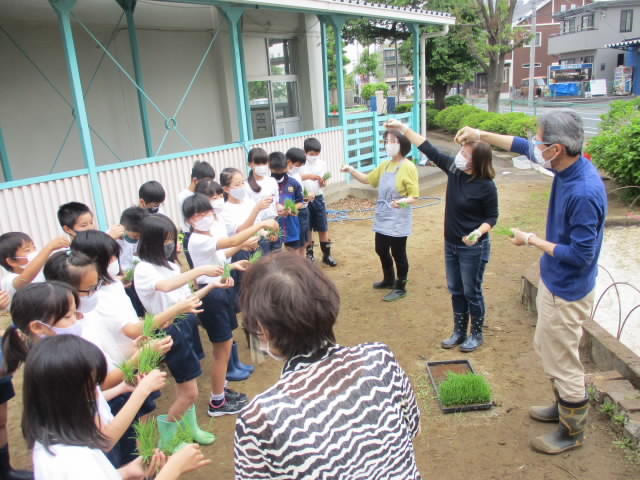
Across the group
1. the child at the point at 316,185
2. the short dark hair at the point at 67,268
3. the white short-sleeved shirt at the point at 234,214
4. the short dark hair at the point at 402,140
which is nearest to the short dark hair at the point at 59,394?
the short dark hair at the point at 67,268

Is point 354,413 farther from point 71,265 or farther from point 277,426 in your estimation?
point 71,265

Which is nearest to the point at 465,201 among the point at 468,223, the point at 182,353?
the point at 468,223

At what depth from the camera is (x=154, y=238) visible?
278cm

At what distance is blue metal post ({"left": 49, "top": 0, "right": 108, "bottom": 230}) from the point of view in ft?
19.0

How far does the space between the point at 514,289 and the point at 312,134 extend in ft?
18.0

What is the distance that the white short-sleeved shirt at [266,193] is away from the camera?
4.85 m

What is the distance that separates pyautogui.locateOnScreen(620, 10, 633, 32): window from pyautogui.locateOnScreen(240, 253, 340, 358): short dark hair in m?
47.9

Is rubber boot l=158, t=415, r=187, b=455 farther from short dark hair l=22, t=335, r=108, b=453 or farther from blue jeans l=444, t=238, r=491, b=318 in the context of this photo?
blue jeans l=444, t=238, r=491, b=318

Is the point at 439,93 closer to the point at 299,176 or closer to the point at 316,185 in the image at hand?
the point at 316,185

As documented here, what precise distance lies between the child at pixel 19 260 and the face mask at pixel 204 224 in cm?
90

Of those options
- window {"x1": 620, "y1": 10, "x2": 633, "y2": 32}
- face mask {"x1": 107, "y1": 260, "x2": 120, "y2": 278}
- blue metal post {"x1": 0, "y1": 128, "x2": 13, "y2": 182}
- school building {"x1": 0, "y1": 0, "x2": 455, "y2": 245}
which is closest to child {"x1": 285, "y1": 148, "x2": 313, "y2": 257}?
school building {"x1": 0, "y1": 0, "x2": 455, "y2": 245}

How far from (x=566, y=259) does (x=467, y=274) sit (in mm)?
1342

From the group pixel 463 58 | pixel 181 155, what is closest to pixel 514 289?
pixel 181 155

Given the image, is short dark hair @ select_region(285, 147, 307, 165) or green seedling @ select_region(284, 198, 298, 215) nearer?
green seedling @ select_region(284, 198, 298, 215)
